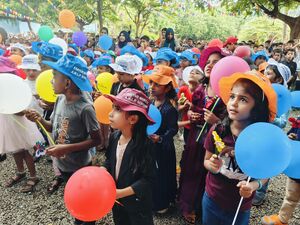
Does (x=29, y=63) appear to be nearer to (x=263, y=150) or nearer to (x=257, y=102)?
(x=257, y=102)

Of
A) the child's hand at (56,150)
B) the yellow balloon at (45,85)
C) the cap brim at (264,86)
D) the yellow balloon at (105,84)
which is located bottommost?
the child's hand at (56,150)

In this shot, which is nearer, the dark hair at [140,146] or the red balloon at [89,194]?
the red balloon at [89,194]

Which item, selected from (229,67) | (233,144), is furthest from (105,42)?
(233,144)

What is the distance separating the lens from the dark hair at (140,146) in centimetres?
179

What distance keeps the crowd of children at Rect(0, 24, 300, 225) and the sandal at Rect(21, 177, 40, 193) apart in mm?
13

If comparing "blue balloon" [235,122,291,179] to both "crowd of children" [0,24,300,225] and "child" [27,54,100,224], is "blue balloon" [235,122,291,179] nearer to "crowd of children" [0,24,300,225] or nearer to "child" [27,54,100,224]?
"crowd of children" [0,24,300,225]

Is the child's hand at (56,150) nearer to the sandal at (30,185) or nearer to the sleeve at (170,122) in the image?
the sleeve at (170,122)

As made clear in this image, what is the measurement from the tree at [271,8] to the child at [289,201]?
529 inches

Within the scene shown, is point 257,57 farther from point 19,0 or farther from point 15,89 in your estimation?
point 19,0

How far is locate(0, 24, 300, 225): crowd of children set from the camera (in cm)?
173

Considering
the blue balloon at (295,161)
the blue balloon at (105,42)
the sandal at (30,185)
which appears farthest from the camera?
the blue balloon at (105,42)

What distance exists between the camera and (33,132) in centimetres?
336

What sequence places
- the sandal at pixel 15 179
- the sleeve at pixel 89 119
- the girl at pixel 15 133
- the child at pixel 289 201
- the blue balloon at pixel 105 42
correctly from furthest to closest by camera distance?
the blue balloon at pixel 105 42 < the sandal at pixel 15 179 < the girl at pixel 15 133 < the child at pixel 289 201 < the sleeve at pixel 89 119

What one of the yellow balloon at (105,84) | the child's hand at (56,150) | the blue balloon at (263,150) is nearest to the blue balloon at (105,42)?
the yellow balloon at (105,84)
